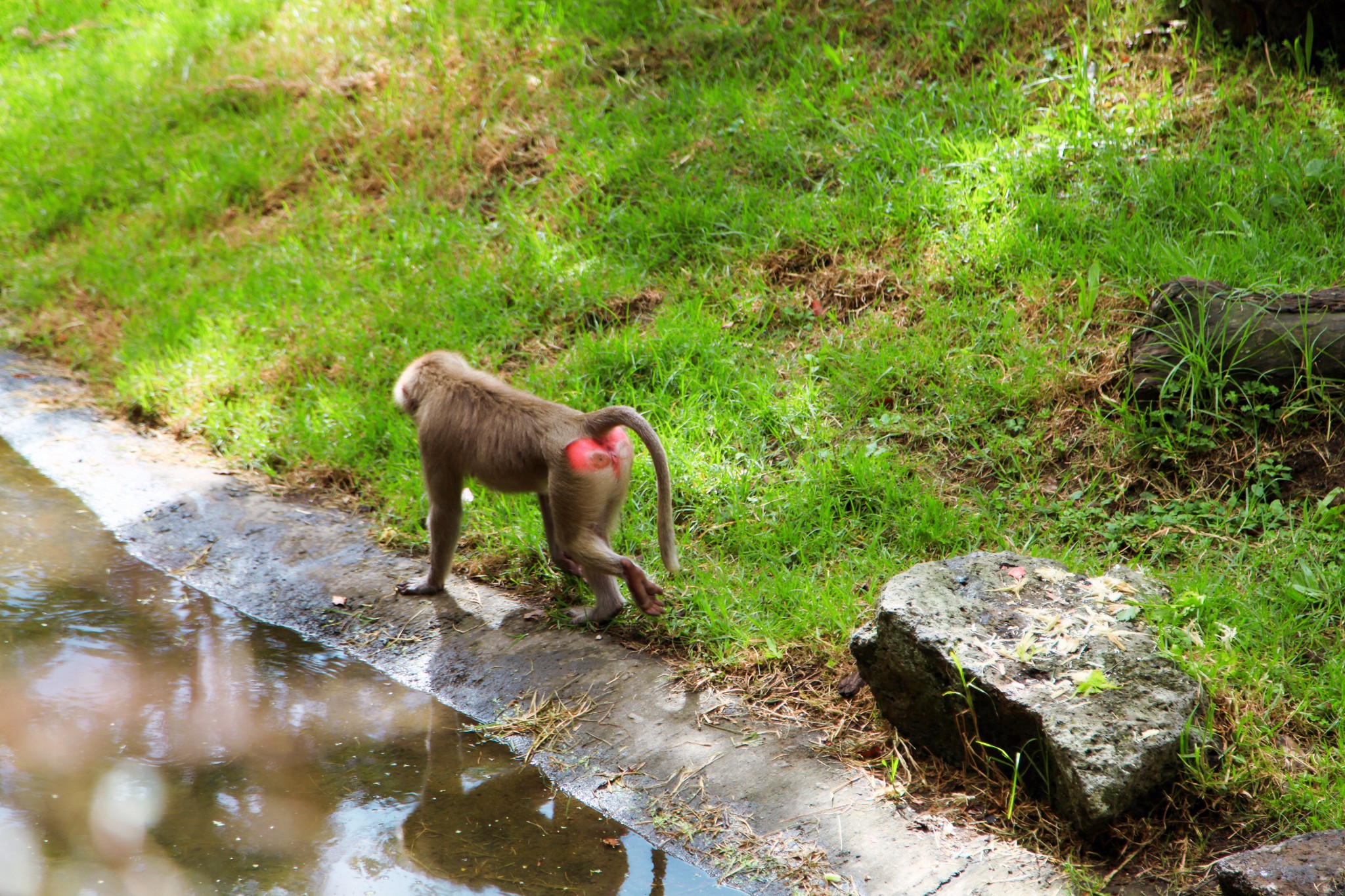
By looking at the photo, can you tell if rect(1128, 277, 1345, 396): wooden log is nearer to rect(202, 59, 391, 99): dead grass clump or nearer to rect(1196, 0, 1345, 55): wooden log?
rect(1196, 0, 1345, 55): wooden log

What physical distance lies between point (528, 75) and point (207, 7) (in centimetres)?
485

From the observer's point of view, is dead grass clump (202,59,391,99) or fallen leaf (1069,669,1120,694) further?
dead grass clump (202,59,391,99)

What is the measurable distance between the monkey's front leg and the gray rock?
311 cm

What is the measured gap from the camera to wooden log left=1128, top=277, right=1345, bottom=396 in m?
4.38

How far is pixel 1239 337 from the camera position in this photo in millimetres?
4488

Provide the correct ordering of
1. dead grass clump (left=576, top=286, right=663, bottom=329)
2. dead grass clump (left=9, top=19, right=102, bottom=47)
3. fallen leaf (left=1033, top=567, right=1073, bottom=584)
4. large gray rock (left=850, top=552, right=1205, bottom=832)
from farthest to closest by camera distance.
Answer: dead grass clump (left=9, top=19, right=102, bottom=47) → dead grass clump (left=576, top=286, right=663, bottom=329) → fallen leaf (left=1033, top=567, right=1073, bottom=584) → large gray rock (left=850, top=552, right=1205, bottom=832)

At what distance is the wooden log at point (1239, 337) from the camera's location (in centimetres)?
438

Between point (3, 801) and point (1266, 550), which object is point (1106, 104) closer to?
point (1266, 550)

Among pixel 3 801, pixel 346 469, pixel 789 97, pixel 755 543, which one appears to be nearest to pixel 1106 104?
pixel 789 97

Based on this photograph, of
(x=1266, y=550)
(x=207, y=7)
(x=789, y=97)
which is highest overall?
(x=207, y=7)

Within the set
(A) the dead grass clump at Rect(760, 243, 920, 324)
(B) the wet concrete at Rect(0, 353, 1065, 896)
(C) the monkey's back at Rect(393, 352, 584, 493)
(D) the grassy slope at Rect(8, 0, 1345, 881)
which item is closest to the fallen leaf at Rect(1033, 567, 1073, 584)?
(D) the grassy slope at Rect(8, 0, 1345, 881)

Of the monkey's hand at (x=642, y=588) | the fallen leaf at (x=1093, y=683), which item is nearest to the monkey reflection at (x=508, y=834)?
the monkey's hand at (x=642, y=588)

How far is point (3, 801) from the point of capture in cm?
335

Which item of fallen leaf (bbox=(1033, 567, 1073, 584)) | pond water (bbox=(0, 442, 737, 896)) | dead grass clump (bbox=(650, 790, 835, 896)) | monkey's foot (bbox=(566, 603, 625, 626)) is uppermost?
fallen leaf (bbox=(1033, 567, 1073, 584))
